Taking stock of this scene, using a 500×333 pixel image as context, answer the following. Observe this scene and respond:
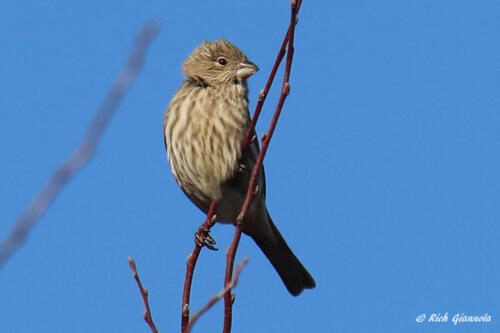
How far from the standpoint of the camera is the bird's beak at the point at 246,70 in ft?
19.2

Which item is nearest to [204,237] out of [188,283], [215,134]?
[215,134]

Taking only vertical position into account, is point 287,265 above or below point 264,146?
below

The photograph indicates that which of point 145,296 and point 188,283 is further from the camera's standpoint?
point 188,283

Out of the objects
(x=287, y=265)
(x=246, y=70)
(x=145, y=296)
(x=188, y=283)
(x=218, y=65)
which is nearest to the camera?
(x=145, y=296)

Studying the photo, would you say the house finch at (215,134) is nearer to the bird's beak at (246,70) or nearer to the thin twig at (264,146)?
the bird's beak at (246,70)

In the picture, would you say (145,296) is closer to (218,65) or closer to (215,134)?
(215,134)

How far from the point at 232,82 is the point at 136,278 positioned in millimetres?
2860

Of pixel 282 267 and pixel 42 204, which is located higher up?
pixel 42 204

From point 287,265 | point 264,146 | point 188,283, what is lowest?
point 287,265

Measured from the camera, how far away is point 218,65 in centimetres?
602

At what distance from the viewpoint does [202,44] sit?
641cm

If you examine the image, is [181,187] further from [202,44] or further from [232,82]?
[202,44]

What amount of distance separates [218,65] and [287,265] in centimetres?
175

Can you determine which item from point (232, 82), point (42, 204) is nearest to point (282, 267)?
point (232, 82)
